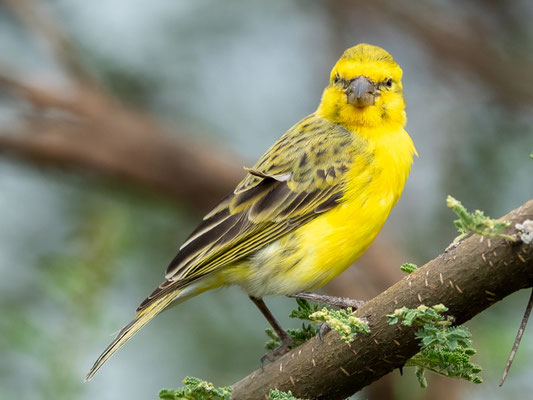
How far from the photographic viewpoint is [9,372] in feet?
15.4

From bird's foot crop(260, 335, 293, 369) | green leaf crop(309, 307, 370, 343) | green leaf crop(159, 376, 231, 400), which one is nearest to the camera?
green leaf crop(309, 307, 370, 343)

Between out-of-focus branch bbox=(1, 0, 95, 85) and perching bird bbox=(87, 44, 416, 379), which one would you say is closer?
perching bird bbox=(87, 44, 416, 379)

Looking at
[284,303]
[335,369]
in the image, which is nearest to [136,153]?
[284,303]

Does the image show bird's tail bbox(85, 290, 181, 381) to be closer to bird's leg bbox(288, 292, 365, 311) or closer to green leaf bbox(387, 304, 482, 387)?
bird's leg bbox(288, 292, 365, 311)

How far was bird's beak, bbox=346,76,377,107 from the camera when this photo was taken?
423 centimetres

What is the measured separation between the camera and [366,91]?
4230 millimetres

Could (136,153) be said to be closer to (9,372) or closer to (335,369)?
(9,372)

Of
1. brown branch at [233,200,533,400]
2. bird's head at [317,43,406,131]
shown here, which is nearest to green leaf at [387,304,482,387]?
brown branch at [233,200,533,400]

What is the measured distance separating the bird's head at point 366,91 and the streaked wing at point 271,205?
105mm

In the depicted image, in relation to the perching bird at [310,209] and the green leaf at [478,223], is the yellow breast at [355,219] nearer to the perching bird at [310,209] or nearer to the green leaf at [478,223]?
the perching bird at [310,209]

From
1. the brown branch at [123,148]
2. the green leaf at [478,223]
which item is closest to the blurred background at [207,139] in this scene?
the brown branch at [123,148]

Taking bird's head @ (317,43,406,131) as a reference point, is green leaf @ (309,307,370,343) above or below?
below

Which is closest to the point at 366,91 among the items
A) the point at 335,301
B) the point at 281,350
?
the point at 335,301

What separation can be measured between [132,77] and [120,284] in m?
2.63
